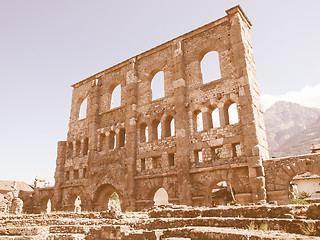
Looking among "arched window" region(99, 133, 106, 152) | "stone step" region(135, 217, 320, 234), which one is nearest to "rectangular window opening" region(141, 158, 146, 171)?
"arched window" region(99, 133, 106, 152)

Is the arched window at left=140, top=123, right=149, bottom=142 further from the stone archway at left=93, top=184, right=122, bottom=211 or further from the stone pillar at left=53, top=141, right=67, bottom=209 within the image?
the stone pillar at left=53, top=141, right=67, bottom=209

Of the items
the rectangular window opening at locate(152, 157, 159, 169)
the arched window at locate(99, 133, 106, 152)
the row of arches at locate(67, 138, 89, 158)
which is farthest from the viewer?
the row of arches at locate(67, 138, 89, 158)

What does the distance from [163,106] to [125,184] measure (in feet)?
19.3

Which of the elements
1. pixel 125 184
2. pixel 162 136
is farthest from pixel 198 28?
pixel 125 184

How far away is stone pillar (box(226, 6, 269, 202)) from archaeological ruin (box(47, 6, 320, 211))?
5 centimetres

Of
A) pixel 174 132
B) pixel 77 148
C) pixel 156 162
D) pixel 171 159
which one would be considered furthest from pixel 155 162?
pixel 77 148

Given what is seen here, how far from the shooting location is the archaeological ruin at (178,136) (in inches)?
519

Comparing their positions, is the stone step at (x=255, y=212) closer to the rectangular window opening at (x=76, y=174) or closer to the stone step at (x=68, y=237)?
the stone step at (x=68, y=237)

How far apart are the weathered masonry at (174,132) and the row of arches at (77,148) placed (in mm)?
84

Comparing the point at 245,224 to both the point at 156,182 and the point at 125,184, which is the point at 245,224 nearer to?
the point at 156,182

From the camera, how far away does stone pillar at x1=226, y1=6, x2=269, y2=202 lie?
41.1ft

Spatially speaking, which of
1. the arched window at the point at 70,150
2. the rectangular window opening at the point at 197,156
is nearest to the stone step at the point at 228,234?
the rectangular window opening at the point at 197,156

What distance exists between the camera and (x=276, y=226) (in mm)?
6664

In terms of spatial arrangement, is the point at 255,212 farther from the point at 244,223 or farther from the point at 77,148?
the point at 77,148
